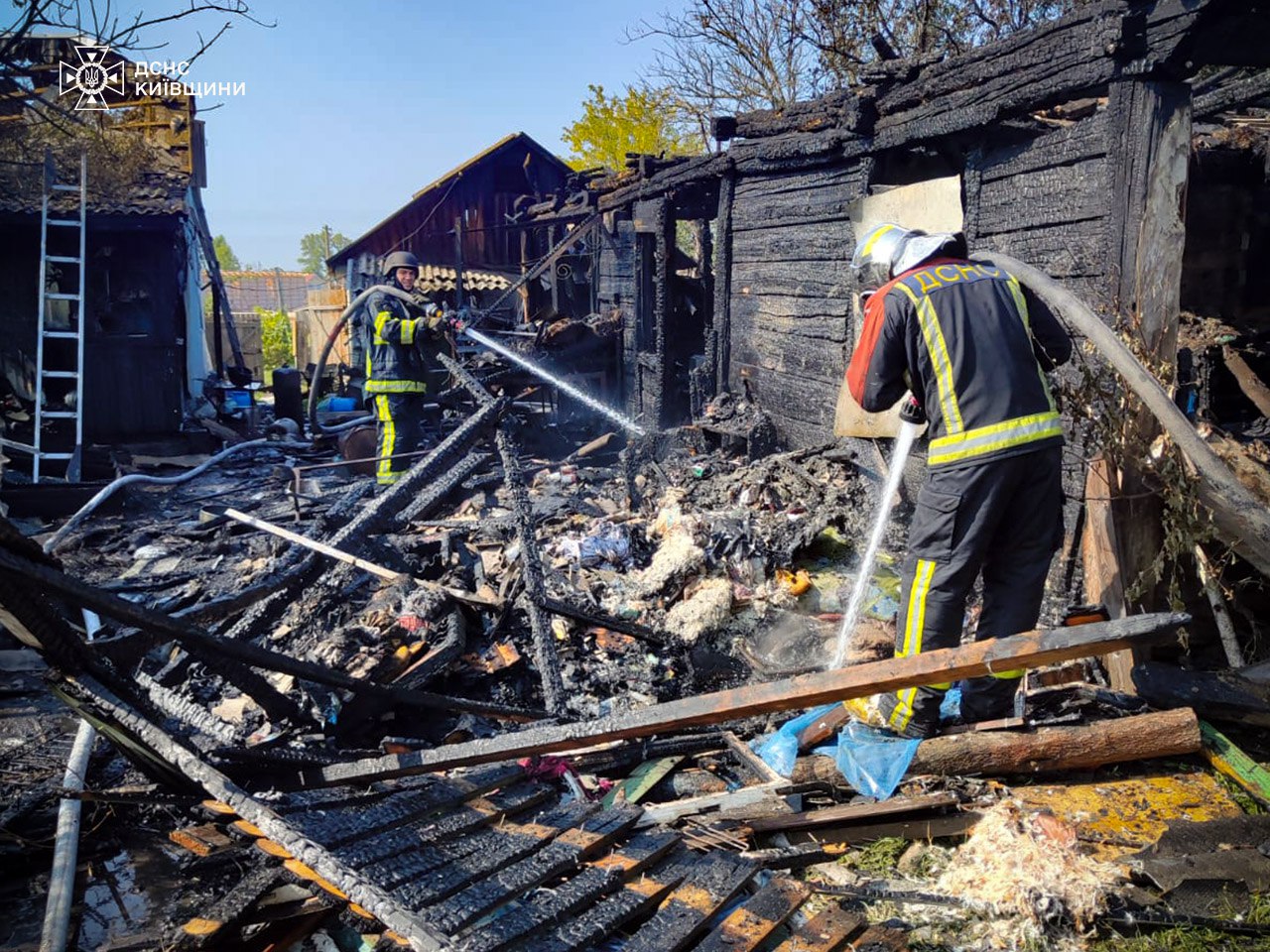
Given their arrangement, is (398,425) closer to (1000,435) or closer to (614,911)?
(1000,435)

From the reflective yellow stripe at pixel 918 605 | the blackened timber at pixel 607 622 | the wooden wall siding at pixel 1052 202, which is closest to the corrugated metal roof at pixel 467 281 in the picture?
the wooden wall siding at pixel 1052 202

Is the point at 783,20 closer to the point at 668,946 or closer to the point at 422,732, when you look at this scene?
the point at 422,732

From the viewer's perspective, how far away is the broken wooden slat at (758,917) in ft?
7.39

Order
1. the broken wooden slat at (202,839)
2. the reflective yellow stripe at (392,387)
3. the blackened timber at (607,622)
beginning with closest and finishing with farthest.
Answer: the broken wooden slat at (202,839) → the blackened timber at (607,622) → the reflective yellow stripe at (392,387)

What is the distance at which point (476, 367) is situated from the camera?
36.1 ft

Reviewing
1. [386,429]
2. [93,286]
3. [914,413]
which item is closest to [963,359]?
[914,413]

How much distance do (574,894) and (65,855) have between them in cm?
178

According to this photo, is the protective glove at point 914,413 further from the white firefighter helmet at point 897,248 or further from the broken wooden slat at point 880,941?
the broken wooden slat at point 880,941

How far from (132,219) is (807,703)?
1316cm

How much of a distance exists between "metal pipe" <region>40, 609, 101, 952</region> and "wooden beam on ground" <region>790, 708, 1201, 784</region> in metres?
2.56

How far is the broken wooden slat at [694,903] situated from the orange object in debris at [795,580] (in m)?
2.98

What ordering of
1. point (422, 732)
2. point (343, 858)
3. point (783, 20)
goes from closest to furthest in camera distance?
point (343, 858), point (422, 732), point (783, 20)

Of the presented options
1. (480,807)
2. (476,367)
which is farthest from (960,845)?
(476,367)

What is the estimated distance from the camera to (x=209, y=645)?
9.46 ft
